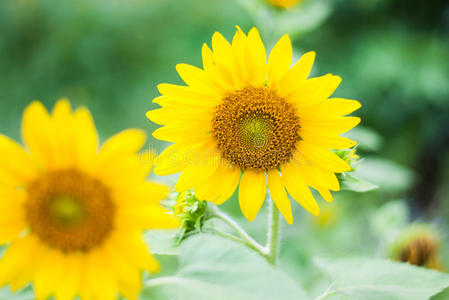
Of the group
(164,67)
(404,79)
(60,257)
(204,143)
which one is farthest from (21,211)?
(164,67)

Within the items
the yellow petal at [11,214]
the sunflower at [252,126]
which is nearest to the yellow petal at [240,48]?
the sunflower at [252,126]

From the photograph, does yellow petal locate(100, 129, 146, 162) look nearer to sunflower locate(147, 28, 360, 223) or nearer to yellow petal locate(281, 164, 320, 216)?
sunflower locate(147, 28, 360, 223)

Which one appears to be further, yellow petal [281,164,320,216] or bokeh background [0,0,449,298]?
bokeh background [0,0,449,298]

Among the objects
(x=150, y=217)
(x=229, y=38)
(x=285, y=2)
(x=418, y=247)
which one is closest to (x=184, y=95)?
(x=150, y=217)

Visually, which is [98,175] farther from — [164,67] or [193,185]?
[164,67]

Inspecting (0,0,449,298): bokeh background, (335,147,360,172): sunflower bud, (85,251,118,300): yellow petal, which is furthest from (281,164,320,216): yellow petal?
(0,0,449,298): bokeh background

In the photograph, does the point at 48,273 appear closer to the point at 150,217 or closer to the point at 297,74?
the point at 150,217
